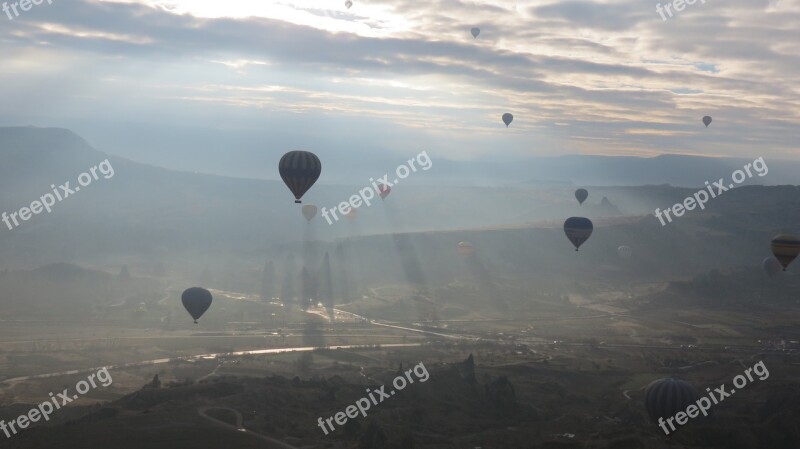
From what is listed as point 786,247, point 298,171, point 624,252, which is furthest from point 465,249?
point 298,171

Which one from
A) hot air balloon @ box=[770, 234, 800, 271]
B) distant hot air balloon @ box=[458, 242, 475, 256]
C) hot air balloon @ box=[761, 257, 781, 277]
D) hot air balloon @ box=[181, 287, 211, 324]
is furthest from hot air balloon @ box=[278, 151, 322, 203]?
hot air balloon @ box=[761, 257, 781, 277]

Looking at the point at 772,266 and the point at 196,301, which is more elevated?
the point at 772,266

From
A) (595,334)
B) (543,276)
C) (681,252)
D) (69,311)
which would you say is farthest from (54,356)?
(681,252)

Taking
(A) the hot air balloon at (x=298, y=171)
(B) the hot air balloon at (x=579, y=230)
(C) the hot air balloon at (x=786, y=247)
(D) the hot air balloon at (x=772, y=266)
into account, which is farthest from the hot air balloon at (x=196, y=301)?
(D) the hot air balloon at (x=772, y=266)

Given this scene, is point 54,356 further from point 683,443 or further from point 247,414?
point 683,443

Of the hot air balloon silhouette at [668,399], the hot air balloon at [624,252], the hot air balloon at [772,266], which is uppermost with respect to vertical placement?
the hot air balloon at [624,252]

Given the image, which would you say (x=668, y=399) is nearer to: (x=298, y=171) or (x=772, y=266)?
(x=298, y=171)

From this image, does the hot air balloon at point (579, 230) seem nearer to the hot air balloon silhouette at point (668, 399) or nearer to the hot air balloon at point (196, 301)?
the hot air balloon at point (196, 301)
